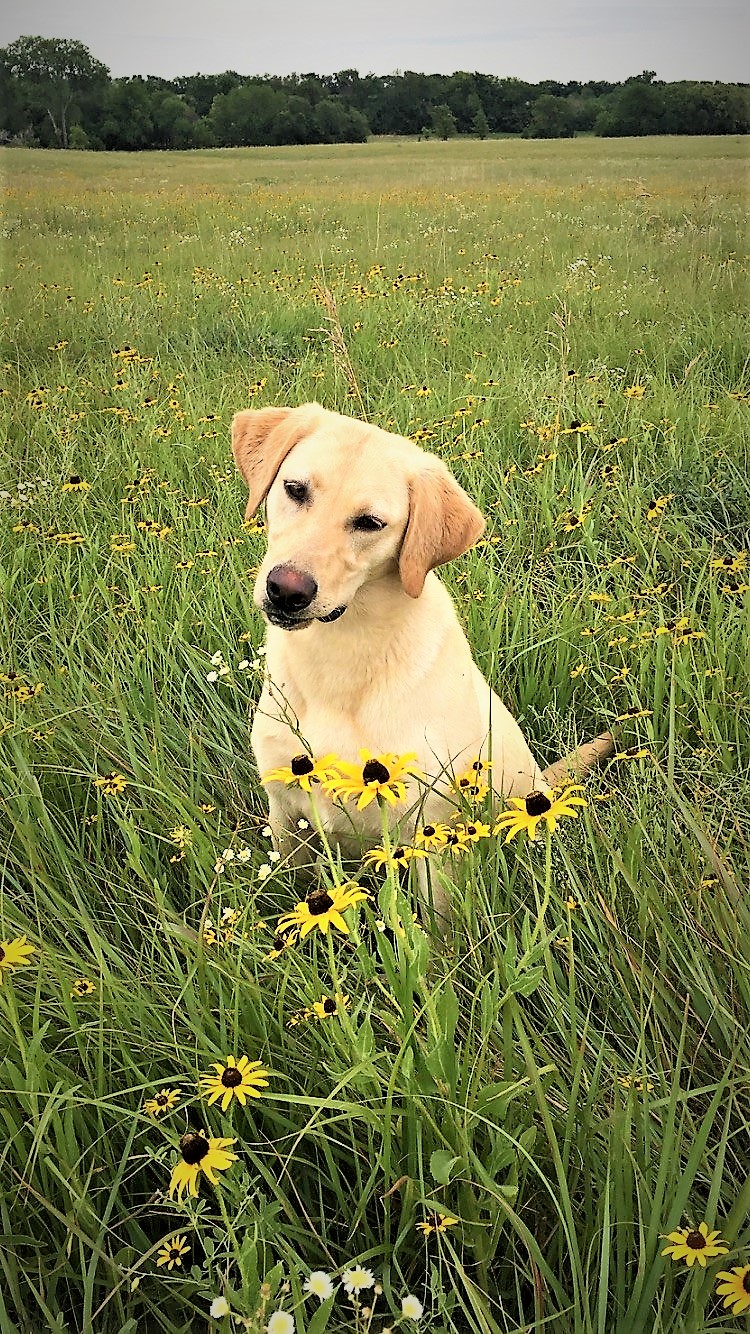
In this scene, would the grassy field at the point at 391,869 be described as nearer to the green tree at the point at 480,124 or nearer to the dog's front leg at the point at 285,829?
the dog's front leg at the point at 285,829

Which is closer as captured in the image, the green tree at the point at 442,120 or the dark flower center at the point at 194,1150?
the dark flower center at the point at 194,1150

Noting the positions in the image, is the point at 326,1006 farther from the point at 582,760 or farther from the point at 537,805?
the point at 582,760

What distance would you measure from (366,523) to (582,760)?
2.75 feet

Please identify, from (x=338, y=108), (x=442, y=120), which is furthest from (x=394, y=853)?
(x=442, y=120)

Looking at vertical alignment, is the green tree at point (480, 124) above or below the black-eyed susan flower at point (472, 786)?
above

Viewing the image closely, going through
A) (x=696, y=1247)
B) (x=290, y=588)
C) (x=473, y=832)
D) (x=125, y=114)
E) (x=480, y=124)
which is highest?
(x=480, y=124)

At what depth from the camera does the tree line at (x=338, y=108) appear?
13.6 ft

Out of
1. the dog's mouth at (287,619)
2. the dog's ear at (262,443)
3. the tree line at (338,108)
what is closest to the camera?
the dog's mouth at (287,619)

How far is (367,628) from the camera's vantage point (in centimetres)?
191

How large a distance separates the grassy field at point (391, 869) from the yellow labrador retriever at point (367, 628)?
207 millimetres

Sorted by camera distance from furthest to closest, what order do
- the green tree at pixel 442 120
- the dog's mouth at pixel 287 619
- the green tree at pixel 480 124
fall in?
1. the green tree at pixel 480 124
2. the green tree at pixel 442 120
3. the dog's mouth at pixel 287 619

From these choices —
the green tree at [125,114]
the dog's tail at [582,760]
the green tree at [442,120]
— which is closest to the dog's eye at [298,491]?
the dog's tail at [582,760]

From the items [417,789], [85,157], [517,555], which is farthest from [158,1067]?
[85,157]

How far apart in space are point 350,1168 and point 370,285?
5.22 m
